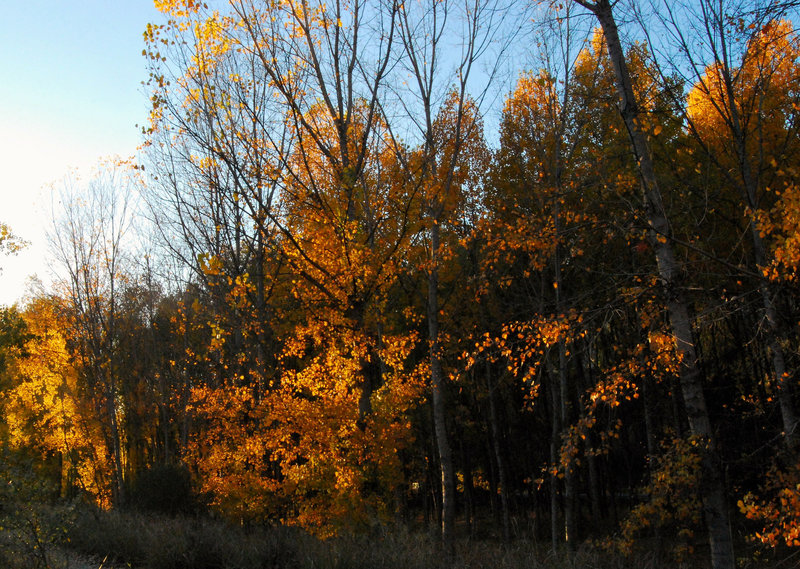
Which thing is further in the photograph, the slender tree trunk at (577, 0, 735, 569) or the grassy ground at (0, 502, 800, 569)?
the grassy ground at (0, 502, 800, 569)

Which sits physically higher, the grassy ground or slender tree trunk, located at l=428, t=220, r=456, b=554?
slender tree trunk, located at l=428, t=220, r=456, b=554

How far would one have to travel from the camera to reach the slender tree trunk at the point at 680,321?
5.62m

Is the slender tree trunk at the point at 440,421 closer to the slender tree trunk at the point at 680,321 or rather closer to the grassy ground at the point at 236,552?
the grassy ground at the point at 236,552

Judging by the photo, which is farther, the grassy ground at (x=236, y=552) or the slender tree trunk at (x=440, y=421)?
the slender tree trunk at (x=440, y=421)

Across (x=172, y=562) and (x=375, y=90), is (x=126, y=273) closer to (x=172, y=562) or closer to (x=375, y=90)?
(x=375, y=90)

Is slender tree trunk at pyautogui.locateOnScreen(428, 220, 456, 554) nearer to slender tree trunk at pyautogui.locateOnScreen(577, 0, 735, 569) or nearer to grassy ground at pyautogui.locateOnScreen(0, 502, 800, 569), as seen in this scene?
grassy ground at pyautogui.locateOnScreen(0, 502, 800, 569)

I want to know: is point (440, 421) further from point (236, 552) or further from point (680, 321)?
point (680, 321)

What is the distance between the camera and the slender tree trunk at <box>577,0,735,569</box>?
562 cm

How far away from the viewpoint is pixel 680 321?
18.9 ft

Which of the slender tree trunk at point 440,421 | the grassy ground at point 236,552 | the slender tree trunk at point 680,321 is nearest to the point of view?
the slender tree trunk at point 680,321

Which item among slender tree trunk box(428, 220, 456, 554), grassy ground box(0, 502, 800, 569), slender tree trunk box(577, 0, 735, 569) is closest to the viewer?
slender tree trunk box(577, 0, 735, 569)

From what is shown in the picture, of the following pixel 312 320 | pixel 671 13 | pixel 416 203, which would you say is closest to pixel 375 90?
pixel 416 203

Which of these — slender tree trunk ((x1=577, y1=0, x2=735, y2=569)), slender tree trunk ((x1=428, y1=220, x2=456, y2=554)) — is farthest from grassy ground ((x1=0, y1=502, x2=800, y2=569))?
slender tree trunk ((x1=428, y1=220, x2=456, y2=554))

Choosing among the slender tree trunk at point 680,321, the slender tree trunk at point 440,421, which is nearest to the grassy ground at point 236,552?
the slender tree trunk at point 680,321
